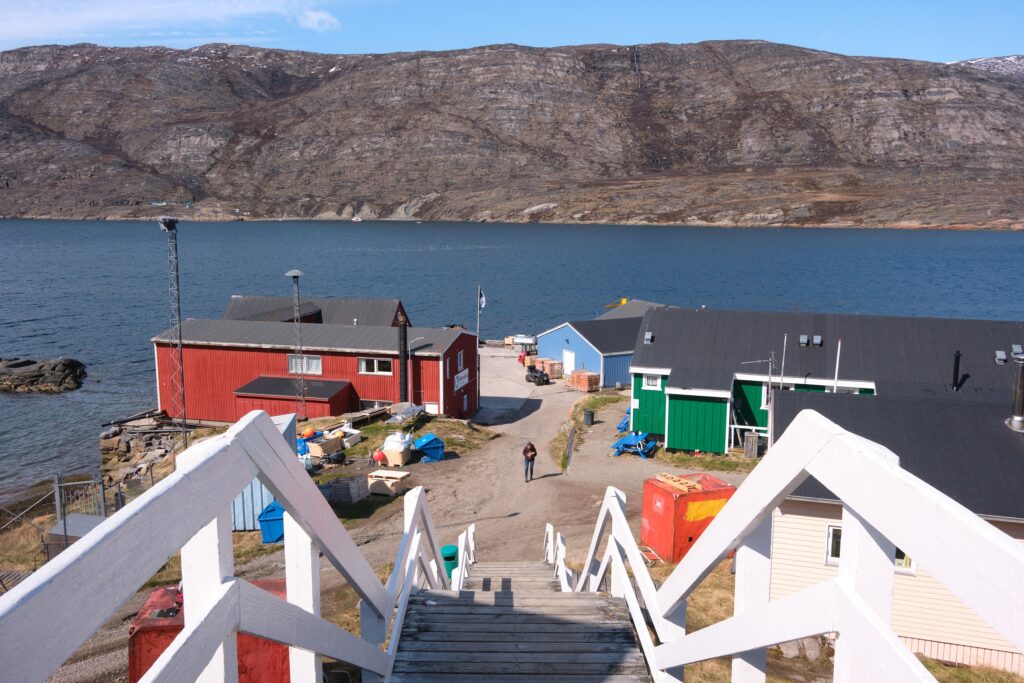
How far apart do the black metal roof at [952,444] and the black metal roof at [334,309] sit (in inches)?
1326

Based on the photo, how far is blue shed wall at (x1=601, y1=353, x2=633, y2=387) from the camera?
4527cm

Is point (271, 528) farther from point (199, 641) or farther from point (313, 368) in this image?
point (199, 641)

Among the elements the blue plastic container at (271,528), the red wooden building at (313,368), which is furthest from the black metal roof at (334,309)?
the blue plastic container at (271,528)

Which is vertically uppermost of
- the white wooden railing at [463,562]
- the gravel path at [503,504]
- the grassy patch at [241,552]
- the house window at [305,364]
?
the white wooden railing at [463,562]

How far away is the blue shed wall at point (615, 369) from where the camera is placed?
45266mm

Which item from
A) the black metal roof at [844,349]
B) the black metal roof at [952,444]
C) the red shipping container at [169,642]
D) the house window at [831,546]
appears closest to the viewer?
the red shipping container at [169,642]

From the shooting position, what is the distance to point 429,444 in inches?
1146

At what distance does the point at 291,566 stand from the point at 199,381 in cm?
3936

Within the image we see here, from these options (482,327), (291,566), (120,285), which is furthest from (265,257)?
(291,566)

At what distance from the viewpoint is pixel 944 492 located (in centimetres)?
1605

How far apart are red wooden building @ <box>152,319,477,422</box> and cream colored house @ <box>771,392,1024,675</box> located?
73.4ft

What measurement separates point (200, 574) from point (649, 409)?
29207 mm

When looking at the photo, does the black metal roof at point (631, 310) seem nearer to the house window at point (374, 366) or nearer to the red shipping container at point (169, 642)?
the house window at point (374, 366)

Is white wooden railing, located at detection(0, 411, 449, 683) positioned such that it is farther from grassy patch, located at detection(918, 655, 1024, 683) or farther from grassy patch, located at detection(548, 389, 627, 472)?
grassy patch, located at detection(548, 389, 627, 472)
